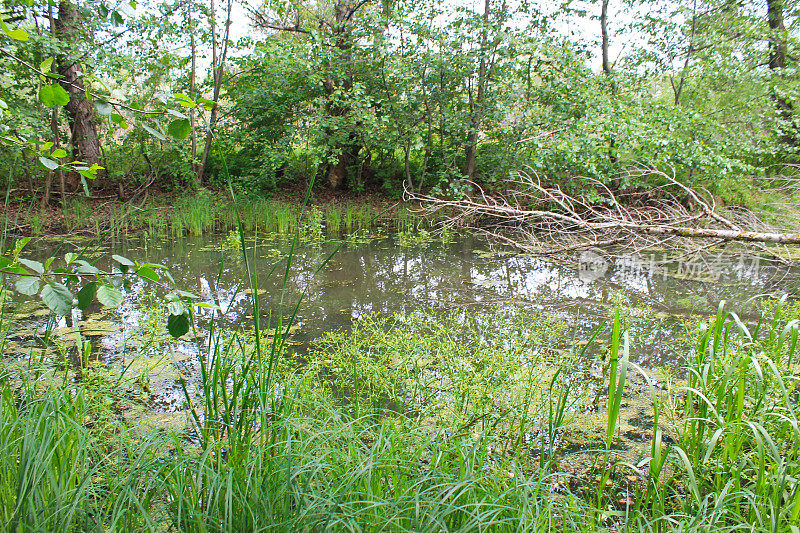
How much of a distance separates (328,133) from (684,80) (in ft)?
24.3

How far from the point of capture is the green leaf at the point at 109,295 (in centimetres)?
111

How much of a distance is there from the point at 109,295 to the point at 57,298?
0.33 feet

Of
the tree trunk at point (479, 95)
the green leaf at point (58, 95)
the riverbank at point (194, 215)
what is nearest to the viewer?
the green leaf at point (58, 95)

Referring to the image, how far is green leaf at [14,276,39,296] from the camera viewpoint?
105cm

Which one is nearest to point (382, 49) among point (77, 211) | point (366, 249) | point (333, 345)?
point (366, 249)

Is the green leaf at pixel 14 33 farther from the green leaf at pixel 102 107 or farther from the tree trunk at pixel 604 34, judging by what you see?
the tree trunk at pixel 604 34

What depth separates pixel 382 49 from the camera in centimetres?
902

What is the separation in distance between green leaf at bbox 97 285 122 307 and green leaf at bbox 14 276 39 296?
0.39 ft

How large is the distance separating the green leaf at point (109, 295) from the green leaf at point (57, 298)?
0.20 ft

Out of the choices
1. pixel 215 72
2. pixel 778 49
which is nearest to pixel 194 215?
pixel 215 72

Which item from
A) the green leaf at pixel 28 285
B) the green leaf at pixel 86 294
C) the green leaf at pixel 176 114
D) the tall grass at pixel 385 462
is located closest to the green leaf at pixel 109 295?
the green leaf at pixel 86 294

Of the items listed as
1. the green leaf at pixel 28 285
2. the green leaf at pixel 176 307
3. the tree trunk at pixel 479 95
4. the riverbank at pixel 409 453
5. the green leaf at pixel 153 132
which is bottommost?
the riverbank at pixel 409 453

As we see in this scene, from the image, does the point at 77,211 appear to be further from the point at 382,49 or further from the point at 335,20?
the point at 335,20

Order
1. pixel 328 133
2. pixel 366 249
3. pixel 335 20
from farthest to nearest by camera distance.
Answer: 1. pixel 335 20
2. pixel 328 133
3. pixel 366 249
